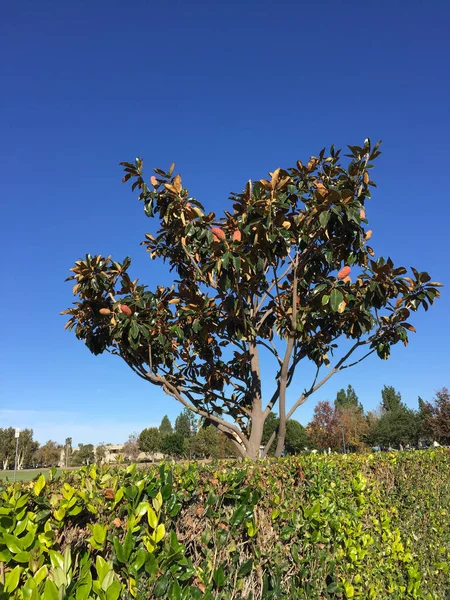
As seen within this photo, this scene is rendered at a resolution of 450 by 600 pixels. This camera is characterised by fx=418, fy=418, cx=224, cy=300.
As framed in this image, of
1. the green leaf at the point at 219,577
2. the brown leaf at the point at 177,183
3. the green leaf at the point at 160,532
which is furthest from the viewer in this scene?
the brown leaf at the point at 177,183

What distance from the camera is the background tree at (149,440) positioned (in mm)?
50022

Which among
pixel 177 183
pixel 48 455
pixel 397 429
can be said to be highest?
pixel 177 183

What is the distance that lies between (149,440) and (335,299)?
52.1 meters

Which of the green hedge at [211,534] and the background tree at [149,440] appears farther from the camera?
the background tree at [149,440]

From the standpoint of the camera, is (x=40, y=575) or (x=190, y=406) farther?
(x=190, y=406)

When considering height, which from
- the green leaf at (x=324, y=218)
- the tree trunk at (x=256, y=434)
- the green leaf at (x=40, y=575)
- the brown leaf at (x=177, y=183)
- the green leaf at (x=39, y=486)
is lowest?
the green leaf at (x=40, y=575)

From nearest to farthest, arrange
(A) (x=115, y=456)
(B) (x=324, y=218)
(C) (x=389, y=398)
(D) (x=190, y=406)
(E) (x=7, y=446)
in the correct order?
(A) (x=115, y=456)
(B) (x=324, y=218)
(D) (x=190, y=406)
(E) (x=7, y=446)
(C) (x=389, y=398)

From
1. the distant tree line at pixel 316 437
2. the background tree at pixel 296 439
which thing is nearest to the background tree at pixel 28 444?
the distant tree line at pixel 316 437

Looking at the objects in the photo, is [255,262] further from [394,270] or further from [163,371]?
[163,371]

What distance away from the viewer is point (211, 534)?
8.21ft

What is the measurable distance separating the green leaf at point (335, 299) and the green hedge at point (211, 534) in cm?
160

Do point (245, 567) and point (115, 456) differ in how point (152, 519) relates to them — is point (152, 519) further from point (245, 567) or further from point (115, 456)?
point (115, 456)

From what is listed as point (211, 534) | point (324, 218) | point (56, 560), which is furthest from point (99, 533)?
point (324, 218)

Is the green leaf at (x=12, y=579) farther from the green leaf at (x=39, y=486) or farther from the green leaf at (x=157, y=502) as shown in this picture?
the green leaf at (x=157, y=502)
